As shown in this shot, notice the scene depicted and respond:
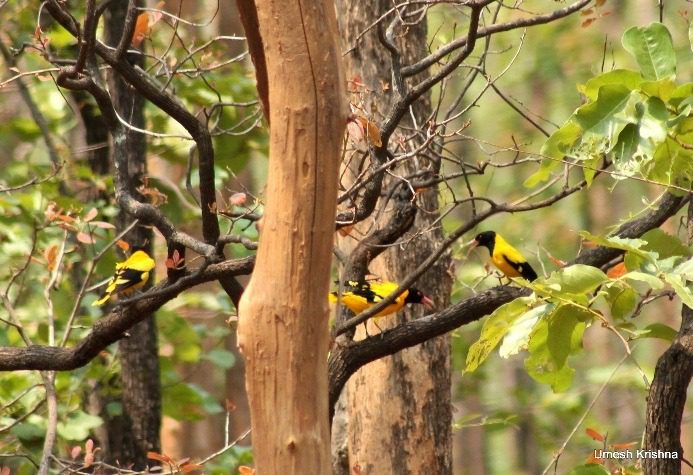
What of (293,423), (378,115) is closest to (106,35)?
(378,115)

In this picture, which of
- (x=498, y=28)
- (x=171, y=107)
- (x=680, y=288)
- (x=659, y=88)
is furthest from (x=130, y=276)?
(x=680, y=288)

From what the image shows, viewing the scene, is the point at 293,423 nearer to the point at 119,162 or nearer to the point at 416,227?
the point at 119,162

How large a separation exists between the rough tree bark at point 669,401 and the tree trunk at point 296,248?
1836mm

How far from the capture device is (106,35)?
23.7ft

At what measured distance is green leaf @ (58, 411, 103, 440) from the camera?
659 centimetres

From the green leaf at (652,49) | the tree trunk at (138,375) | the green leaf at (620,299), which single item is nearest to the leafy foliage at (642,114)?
the green leaf at (652,49)

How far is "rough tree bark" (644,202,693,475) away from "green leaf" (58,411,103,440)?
12.4ft

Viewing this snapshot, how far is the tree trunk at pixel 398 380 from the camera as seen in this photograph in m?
5.69

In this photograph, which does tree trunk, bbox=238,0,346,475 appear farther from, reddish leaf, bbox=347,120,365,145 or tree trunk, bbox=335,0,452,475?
tree trunk, bbox=335,0,452,475

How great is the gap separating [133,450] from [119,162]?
332cm

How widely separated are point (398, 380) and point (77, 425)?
2320 mm

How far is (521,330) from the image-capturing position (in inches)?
145

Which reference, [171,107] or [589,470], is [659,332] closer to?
[589,470]

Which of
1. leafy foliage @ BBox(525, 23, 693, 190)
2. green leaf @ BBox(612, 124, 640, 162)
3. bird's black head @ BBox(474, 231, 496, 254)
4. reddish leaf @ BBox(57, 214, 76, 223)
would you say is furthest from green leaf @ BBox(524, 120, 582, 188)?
reddish leaf @ BBox(57, 214, 76, 223)
